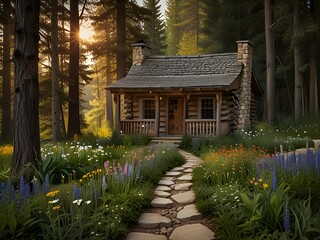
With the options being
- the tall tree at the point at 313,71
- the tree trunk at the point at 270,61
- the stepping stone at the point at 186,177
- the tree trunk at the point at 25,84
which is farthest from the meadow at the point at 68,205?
the tall tree at the point at 313,71

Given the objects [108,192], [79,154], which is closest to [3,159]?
[79,154]

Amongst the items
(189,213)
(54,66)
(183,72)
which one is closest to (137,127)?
(183,72)

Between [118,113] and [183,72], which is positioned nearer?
[118,113]

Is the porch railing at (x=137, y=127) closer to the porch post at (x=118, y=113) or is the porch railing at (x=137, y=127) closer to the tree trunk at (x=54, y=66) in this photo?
the porch post at (x=118, y=113)

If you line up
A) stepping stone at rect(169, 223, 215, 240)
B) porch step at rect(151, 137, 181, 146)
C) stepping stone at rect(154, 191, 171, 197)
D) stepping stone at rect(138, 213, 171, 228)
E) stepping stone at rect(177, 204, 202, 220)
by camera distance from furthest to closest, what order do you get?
porch step at rect(151, 137, 181, 146)
stepping stone at rect(154, 191, 171, 197)
stepping stone at rect(177, 204, 202, 220)
stepping stone at rect(138, 213, 171, 228)
stepping stone at rect(169, 223, 215, 240)

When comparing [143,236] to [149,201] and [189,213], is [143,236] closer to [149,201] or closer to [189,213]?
[189,213]

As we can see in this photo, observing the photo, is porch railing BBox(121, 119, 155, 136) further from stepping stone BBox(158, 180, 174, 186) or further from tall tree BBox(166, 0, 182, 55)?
tall tree BBox(166, 0, 182, 55)

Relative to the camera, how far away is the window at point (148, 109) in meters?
19.1

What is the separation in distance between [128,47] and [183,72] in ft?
27.2

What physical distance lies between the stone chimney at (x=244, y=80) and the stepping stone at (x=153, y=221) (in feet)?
44.2

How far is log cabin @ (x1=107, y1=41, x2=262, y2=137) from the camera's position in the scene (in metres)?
16.3

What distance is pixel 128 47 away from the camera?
24.9m

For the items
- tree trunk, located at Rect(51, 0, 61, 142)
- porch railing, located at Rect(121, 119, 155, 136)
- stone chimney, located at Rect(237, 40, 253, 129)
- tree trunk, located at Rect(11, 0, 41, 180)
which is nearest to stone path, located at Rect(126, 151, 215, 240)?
tree trunk, located at Rect(11, 0, 41, 180)

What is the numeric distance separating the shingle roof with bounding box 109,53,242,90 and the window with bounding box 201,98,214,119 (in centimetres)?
168
